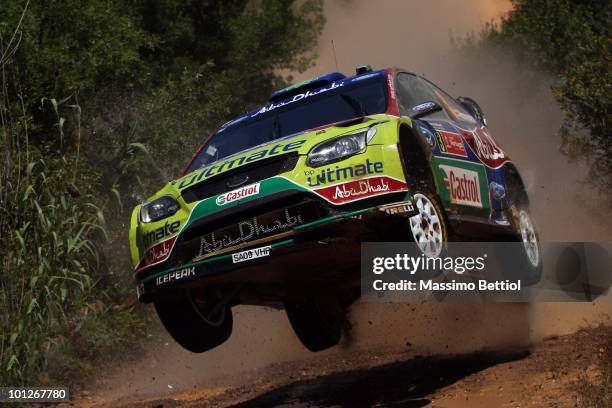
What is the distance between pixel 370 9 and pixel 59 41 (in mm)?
22845

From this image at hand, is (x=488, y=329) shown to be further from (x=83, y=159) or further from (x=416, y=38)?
(x=416, y=38)

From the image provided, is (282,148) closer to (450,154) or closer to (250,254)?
(250,254)

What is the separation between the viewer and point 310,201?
6324 millimetres

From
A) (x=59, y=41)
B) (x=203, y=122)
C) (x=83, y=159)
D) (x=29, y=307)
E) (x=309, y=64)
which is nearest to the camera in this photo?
(x=29, y=307)

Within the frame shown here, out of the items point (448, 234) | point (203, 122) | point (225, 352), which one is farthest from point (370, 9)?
point (448, 234)

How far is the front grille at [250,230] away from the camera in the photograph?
6.35 m

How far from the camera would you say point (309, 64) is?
2694 cm

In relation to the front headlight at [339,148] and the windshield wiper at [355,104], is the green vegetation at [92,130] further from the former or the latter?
the front headlight at [339,148]

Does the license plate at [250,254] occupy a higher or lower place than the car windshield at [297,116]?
lower

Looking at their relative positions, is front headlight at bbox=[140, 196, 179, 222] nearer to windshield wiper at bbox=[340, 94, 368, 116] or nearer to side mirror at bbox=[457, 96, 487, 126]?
windshield wiper at bbox=[340, 94, 368, 116]

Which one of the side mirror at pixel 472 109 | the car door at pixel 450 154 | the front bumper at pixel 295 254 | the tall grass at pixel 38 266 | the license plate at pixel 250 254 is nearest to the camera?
the front bumper at pixel 295 254

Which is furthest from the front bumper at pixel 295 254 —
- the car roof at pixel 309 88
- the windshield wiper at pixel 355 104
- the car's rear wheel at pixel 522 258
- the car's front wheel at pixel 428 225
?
the car's rear wheel at pixel 522 258

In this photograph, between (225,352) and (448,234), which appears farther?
(225,352)
